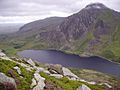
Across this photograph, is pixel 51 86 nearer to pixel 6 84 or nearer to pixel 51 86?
pixel 51 86

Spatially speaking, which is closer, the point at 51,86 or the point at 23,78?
the point at 23,78

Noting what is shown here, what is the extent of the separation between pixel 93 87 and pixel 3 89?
26466mm

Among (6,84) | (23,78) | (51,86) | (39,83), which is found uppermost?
(6,84)

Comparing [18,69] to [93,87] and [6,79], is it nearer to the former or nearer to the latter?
[6,79]

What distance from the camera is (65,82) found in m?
49.6

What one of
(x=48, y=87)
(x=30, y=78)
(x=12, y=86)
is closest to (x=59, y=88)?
(x=48, y=87)

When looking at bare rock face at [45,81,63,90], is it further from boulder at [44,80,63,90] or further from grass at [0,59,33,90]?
grass at [0,59,33,90]

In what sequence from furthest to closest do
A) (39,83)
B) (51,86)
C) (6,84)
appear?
(51,86) < (39,83) < (6,84)

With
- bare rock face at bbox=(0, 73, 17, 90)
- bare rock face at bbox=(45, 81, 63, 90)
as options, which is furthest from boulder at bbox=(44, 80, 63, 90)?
bare rock face at bbox=(0, 73, 17, 90)

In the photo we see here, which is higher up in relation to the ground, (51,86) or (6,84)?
(6,84)

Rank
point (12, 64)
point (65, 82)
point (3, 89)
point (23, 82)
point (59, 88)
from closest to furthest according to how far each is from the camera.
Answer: point (3, 89) < point (23, 82) < point (59, 88) < point (12, 64) < point (65, 82)

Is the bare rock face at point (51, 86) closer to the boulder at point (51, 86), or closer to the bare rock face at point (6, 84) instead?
the boulder at point (51, 86)

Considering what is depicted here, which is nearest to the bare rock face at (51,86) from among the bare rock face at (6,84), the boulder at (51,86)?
the boulder at (51,86)

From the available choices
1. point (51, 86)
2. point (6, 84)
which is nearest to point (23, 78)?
point (51, 86)
